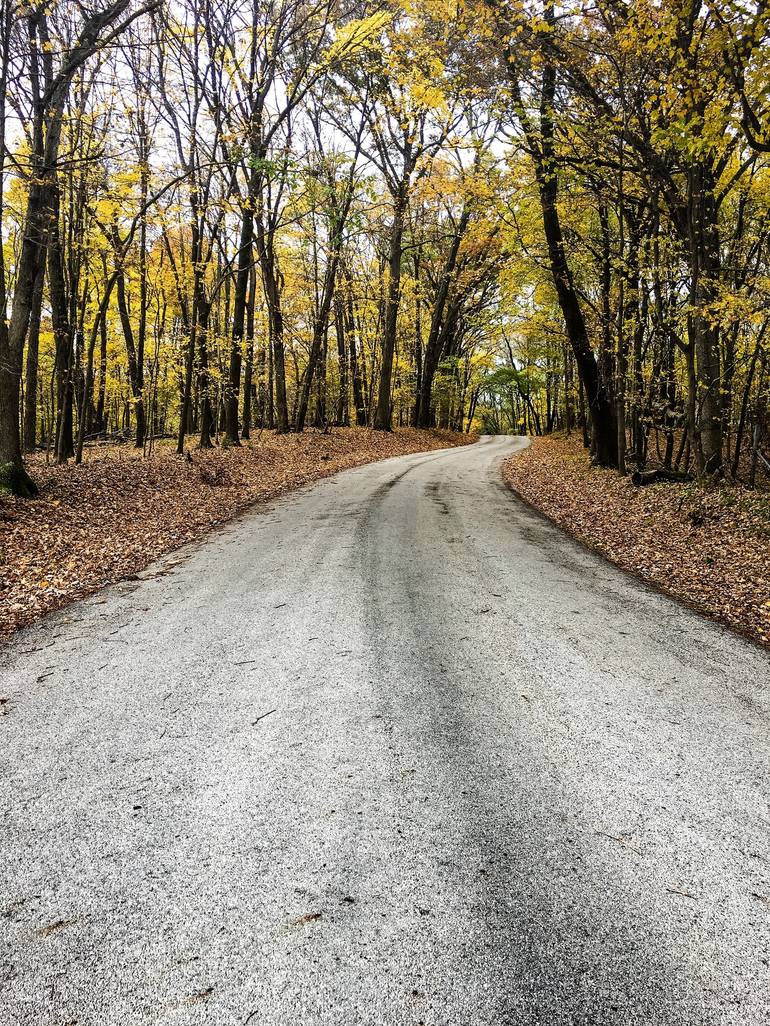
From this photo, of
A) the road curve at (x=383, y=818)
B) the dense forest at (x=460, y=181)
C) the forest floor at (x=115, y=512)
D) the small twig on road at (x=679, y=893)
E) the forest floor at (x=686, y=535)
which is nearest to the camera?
the road curve at (x=383, y=818)

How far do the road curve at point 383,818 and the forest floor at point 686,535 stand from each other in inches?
39.9

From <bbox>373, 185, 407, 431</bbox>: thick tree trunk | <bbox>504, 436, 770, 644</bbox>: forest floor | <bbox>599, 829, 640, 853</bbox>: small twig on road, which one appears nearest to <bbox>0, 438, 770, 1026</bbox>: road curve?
<bbox>599, 829, 640, 853</bbox>: small twig on road

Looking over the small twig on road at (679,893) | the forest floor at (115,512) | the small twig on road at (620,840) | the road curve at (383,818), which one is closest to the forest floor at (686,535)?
the road curve at (383,818)

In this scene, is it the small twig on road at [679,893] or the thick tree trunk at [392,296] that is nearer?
the small twig on road at [679,893]

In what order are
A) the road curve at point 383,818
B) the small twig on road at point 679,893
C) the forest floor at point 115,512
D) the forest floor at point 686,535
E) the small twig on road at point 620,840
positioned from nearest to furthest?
the road curve at point 383,818, the small twig on road at point 679,893, the small twig on road at point 620,840, the forest floor at point 686,535, the forest floor at point 115,512

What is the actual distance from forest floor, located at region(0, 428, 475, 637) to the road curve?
1.25 m

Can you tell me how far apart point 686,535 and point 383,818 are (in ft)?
24.4

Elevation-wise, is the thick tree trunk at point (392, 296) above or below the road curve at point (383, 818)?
above

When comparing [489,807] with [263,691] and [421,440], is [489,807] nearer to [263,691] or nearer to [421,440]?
[263,691]

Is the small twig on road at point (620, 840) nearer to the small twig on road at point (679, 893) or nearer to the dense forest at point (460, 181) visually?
the small twig on road at point (679, 893)

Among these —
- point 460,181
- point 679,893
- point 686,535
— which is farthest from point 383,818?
point 460,181

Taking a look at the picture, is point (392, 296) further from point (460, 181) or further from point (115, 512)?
point (115, 512)

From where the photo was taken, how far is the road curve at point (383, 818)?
1.68 meters

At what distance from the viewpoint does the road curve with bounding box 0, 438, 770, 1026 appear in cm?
168
